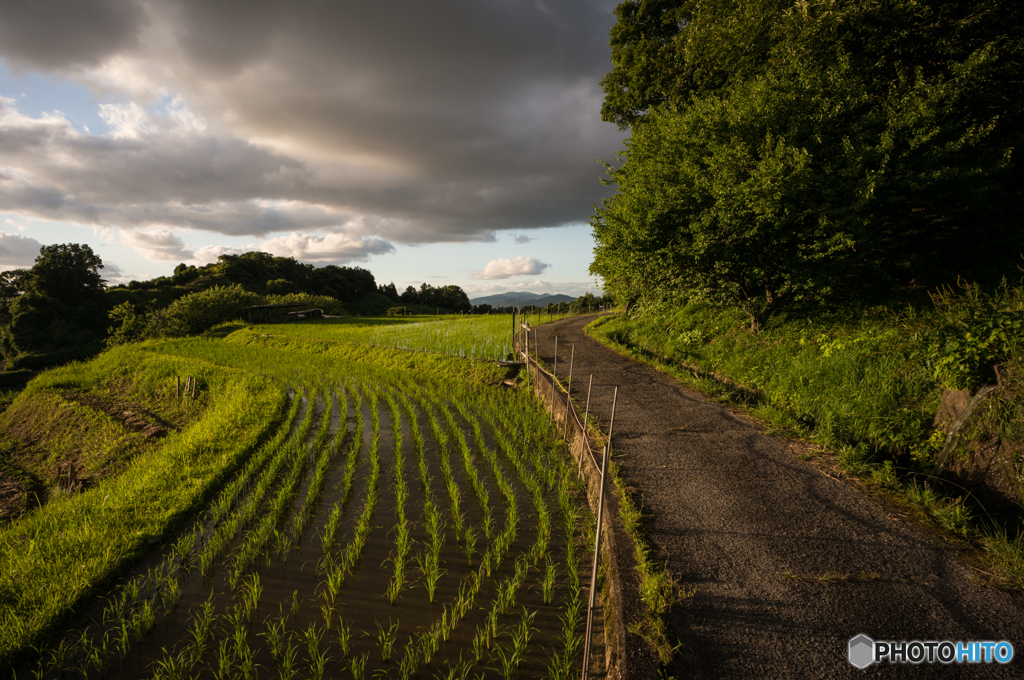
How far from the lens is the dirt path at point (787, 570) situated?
9.53 ft

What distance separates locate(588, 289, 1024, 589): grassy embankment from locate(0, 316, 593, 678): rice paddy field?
3742mm

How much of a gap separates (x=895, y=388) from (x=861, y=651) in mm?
5071

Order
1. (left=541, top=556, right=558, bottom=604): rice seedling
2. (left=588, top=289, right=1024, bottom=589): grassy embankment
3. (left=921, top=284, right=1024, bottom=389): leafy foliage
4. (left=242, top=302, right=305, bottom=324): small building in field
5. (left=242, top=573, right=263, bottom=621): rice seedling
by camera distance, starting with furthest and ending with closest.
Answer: (left=242, top=302, right=305, bottom=324): small building in field
(left=921, top=284, right=1024, bottom=389): leafy foliage
(left=588, top=289, right=1024, bottom=589): grassy embankment
(left=541, top=556, right=558, bottom=604): rice seedling
(left=242, top=573, right=263, bottom=621): rice seedling

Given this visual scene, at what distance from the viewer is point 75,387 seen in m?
18.4

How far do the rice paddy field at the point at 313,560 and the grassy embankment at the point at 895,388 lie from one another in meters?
3.74

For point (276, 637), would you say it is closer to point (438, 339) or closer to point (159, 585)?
point (159, 585)

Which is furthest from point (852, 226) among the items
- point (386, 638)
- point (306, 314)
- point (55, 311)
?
point (55, 311)

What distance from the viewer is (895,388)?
20.6 feet

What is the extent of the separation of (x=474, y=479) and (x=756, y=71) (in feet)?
46.6

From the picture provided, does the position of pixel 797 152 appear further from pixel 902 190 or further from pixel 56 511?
pixel 56 511

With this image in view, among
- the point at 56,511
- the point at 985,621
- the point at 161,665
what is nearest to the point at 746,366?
the point at 985,621

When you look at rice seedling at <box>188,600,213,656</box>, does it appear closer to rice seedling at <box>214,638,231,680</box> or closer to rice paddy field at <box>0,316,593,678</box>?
rice paddy field at <box>0,316,593,678</box>

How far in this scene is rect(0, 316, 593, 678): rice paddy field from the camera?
3.43 m

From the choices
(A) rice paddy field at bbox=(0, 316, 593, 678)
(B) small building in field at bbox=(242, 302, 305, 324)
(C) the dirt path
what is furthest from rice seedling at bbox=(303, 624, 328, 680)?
(B) small building in field at bbox=(242, 302, 305, 324)
